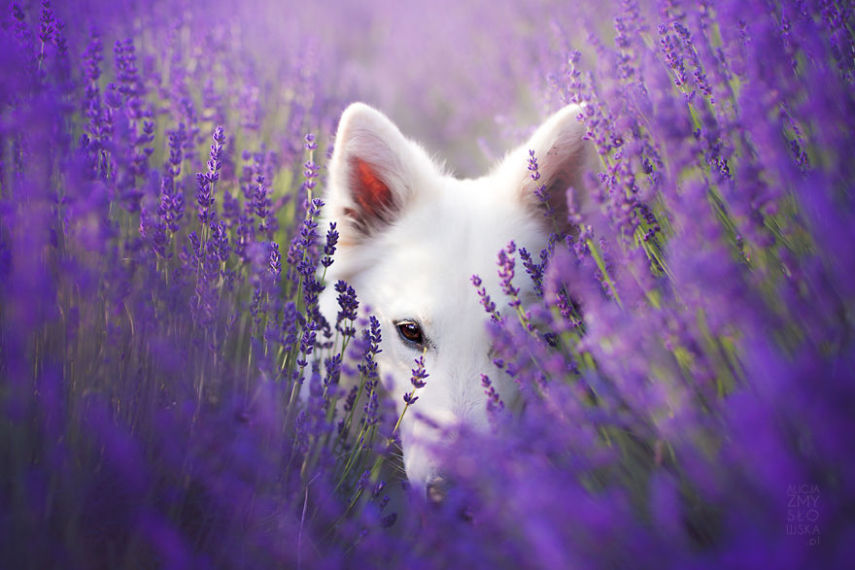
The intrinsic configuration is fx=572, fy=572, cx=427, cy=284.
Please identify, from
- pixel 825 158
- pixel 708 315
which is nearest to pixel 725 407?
pixel 708 315

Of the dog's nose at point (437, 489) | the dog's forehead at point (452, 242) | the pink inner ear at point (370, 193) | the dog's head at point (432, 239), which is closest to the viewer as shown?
the dog's nose at point (437, 489)

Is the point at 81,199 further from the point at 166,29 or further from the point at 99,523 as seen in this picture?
the point at 166,29

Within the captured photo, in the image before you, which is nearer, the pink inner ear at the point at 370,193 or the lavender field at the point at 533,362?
the lavender field at the point at 533,362

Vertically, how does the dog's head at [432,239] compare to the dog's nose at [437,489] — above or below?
above

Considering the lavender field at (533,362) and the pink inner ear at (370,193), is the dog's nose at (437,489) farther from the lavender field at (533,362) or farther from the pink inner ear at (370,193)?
the pink inner ear at (370,193)
